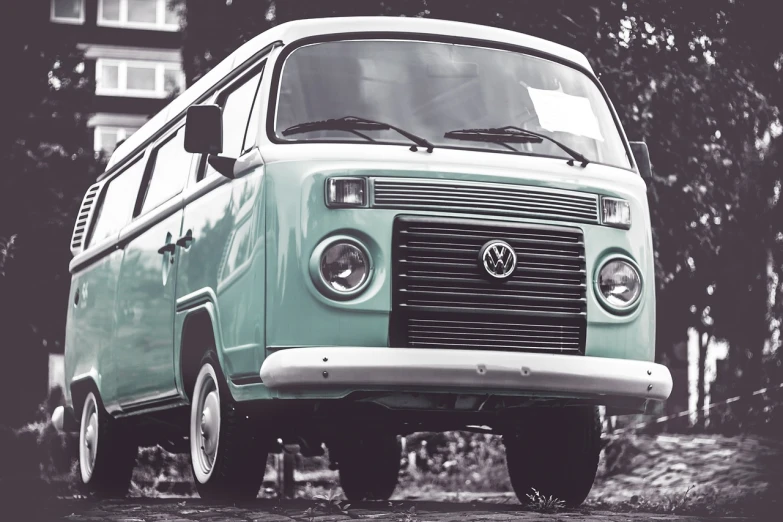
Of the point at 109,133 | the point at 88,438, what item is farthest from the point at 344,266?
the point at 109,133

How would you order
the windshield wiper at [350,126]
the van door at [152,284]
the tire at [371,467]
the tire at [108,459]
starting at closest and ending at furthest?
the windshield wiper at [350,126]
the van door at [152,284]
the tire at [108,459]
the tire at [371,467]

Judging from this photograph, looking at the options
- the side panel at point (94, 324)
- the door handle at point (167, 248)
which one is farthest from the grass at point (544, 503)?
the side panel at point (94, 324)

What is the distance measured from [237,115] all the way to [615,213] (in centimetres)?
218

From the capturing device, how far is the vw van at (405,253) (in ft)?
23.4

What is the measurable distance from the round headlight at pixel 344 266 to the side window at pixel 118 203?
3555mm

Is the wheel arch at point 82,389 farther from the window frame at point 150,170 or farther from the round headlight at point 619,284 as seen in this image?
the round headlight at point 619,284

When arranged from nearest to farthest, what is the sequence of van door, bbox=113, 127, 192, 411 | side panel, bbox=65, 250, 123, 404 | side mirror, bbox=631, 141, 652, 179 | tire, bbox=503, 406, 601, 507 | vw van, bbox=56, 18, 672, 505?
vw van, bbox=56, 18, 672, 505 → tire, bbox=503, 406, 601, 507 → side mirror, bbox=631, 141, 652, 179 → van door, bbox=113, 127, 192, 411 → side panel, bbox=65, 250, 123, 404

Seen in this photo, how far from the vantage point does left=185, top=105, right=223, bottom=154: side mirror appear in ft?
25.6

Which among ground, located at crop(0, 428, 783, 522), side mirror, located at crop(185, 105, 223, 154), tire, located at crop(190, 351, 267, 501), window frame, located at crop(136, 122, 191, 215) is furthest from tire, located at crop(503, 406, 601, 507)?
window frame, located at crop(136, 122, 191, 215)

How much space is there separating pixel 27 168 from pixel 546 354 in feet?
53.8

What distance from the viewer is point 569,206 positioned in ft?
25.0

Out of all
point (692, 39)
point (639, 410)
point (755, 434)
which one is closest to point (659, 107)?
point (692, 39)

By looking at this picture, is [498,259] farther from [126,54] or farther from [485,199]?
[126,54]

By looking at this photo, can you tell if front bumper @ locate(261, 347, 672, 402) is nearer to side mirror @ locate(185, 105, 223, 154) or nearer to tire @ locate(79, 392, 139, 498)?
side mirror @ locate(185, 105, 223, 154)
